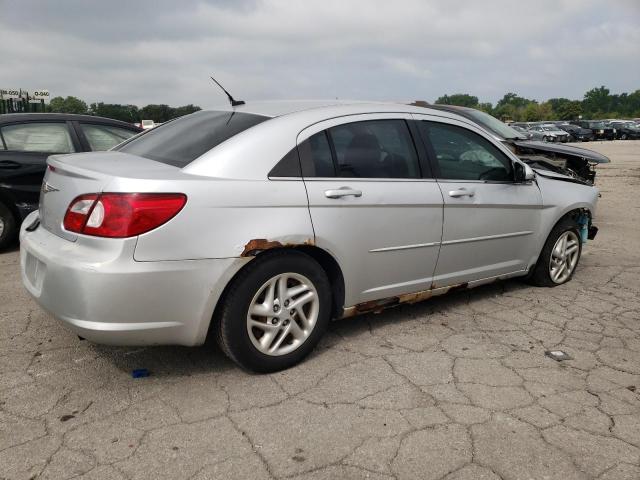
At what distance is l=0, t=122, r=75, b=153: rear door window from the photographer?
6.12m

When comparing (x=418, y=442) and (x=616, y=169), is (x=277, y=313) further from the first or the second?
(x=616, y=169)

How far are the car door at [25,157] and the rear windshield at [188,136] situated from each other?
8.82 ft

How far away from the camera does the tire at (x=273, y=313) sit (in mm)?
3029

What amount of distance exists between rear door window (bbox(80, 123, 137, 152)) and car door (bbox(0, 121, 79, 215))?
260 mm

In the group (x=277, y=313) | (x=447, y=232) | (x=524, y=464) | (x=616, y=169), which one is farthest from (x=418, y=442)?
(x=616, y=169)

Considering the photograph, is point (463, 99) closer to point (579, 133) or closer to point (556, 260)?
point (579, 133)

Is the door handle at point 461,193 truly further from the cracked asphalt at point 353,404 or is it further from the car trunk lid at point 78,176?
the car trunk lid at point 78,176

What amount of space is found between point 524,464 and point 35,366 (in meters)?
2.64

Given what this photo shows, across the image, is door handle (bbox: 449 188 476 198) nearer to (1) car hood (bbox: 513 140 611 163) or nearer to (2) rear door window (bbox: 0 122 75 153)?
(2) rear door window (bbox: 0 122 75 153)

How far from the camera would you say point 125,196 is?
9.03ft

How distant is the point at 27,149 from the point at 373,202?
173 inches

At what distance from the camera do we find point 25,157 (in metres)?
6.10

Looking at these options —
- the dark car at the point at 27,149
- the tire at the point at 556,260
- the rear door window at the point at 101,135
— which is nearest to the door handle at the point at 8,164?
the dark car at the point at 27,149

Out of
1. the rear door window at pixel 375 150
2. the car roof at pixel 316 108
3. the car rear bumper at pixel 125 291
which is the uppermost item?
the car roof at pixel 316 108
